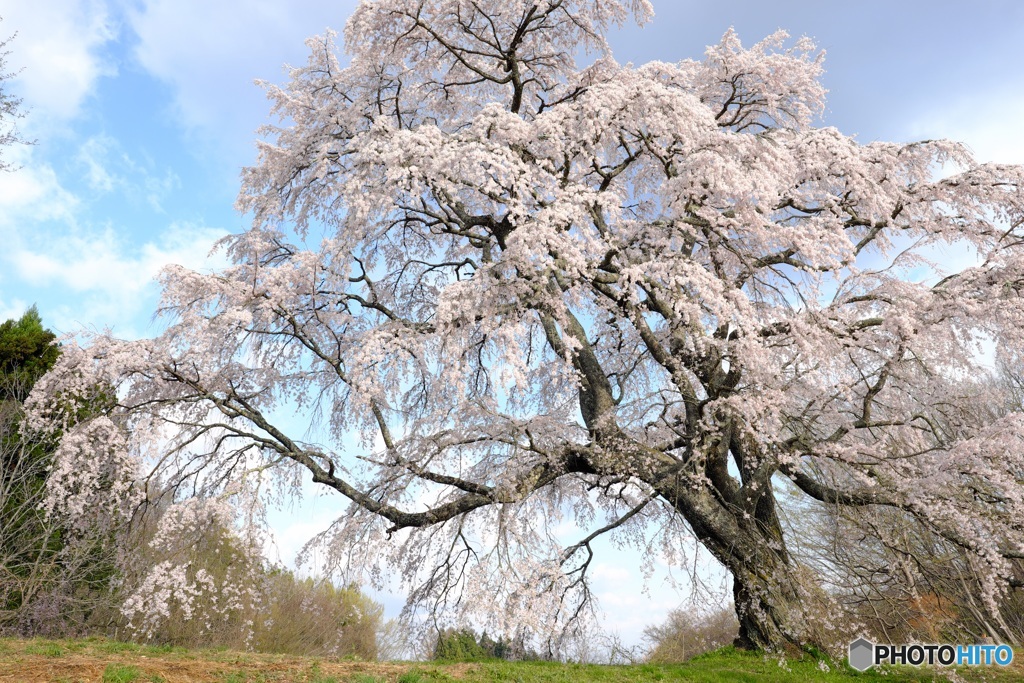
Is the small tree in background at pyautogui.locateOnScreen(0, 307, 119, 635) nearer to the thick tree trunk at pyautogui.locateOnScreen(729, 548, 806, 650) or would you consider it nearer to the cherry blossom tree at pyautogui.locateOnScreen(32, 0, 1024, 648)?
the cherry blossom tree at pyautogui.locateOnScreen(32, 0, 1024, 648)

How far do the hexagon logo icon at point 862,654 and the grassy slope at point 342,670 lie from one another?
129 millimetres

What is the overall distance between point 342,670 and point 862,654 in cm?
728

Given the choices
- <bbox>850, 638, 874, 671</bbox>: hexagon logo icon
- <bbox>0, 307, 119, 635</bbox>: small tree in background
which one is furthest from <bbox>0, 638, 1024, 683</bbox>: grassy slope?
<bbox>0, 307, 119, 635</bbox>: small tree in background

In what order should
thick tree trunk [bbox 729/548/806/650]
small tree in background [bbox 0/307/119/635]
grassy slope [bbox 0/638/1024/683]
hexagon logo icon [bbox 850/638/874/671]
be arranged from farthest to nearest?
1. small tree in background [bbox 0/307/119/635]
2. thick tree trunk [bbox 729/548/806/650]
3. hexagon logo icon [bbox 850/638/874/671]
4. grassy slope [bbox 0/638/1024/683]

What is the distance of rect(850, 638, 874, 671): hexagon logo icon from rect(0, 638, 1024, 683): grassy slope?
0.42 feet

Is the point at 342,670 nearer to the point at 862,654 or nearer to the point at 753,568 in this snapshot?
the point at 753,568

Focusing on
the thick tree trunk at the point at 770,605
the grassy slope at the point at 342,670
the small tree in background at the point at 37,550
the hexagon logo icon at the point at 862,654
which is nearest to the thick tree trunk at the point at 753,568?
the thick tree trunk at the point at 770,605

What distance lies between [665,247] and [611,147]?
2913 millimetres

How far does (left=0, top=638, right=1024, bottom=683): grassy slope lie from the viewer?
7.51 m

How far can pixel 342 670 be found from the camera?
8328 millimetres

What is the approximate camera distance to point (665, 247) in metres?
11.0

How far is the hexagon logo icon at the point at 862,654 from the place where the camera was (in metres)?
10.2

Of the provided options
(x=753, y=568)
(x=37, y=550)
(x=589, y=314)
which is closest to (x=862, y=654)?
(x=753, y=568)

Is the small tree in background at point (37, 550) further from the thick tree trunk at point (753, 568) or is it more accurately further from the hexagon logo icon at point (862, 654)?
the hexagon logo icon at point (862, 654)
